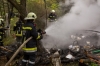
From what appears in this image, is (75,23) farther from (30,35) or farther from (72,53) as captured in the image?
(30,35)

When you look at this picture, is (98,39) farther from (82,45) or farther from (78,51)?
(78,51)

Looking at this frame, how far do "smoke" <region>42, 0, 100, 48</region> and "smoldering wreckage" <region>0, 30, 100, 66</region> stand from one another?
770mm

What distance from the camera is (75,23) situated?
41.2 feet

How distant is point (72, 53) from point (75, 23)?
15.5ft

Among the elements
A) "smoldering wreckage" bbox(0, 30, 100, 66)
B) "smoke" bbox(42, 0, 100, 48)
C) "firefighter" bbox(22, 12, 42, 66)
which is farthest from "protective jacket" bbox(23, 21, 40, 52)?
"smoke" bbox(42, 0, 100, 48)

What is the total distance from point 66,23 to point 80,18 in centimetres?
123

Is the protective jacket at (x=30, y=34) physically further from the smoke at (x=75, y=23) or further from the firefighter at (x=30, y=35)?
the smoke at (x=75, y=23)

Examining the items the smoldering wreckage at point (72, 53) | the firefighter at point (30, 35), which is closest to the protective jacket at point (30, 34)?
the firefighter at point (30, 35)

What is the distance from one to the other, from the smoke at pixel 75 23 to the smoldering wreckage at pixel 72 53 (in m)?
0.77

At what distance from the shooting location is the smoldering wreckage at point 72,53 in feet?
21.9

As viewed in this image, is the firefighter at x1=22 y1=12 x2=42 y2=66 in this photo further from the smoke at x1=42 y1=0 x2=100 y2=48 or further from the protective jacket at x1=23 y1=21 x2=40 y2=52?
the smoke at x1=42 y1=0 x2=100 y2=48

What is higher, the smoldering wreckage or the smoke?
the smoke

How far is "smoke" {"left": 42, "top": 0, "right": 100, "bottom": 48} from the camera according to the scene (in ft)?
32.6

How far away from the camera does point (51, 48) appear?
28.7ft
